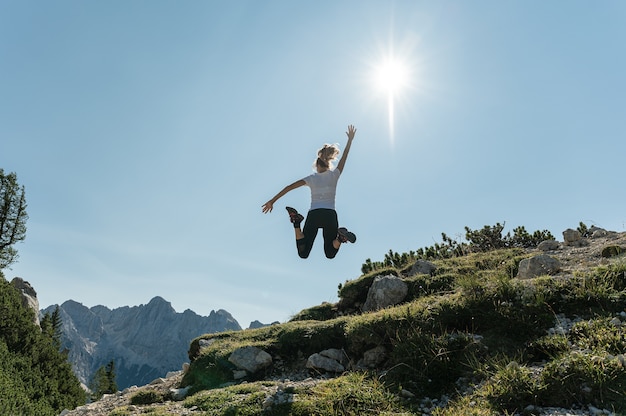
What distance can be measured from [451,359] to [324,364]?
10.9ft

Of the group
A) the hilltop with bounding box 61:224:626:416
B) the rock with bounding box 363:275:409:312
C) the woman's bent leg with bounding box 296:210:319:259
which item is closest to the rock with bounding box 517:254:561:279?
the hilltop with bounding box 61:224:626:416

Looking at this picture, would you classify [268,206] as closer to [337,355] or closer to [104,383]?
[337,355]

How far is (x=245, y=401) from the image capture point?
7.37 metres

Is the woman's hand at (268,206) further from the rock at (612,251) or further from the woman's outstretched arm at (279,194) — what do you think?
the rock at (612,251)

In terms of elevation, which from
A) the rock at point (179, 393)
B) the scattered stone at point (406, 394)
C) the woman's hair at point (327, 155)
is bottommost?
the scattered stone at point (406, 394)

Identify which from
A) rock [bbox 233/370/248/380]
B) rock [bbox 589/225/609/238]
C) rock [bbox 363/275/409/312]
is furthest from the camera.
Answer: rock [bbox 589/225/609/238]

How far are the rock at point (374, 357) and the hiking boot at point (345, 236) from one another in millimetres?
2633

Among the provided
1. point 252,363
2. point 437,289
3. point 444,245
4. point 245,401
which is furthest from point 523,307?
point 444,245

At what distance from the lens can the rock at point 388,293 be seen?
12750 millimetres

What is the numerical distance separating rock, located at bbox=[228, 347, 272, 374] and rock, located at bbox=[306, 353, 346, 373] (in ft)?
4.76

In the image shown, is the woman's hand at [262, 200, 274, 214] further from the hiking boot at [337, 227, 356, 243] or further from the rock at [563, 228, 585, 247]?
the rock at [563, 228, 585, 247]

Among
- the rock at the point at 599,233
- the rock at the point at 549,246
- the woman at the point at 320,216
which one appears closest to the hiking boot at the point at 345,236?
the woman at the point at 320,216

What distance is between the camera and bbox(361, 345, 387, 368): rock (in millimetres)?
8727

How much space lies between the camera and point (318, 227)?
10.0m
